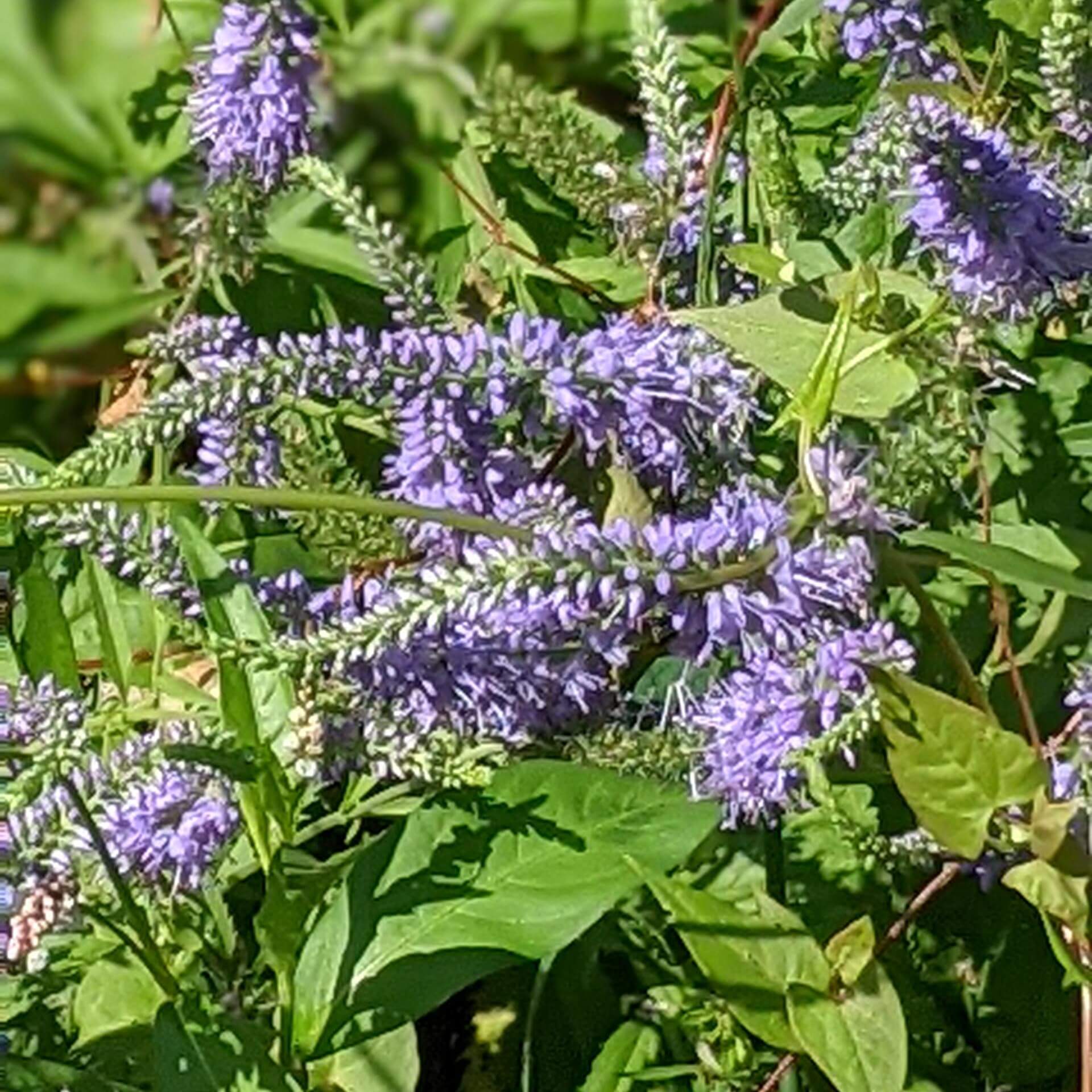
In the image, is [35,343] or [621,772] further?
[35,343]

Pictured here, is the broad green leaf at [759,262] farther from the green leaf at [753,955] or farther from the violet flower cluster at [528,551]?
the green leaf at [753,955]

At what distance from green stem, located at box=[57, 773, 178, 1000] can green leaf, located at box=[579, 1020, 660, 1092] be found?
6.9 inches

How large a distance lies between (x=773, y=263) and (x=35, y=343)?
3.67 feet

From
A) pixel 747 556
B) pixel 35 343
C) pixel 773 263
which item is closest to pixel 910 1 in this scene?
pixel 773 263

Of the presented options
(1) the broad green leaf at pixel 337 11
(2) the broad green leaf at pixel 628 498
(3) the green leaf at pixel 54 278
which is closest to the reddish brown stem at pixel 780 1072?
(2) the broad green leaf at pixel 628 498

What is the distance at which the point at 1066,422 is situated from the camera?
83 cm

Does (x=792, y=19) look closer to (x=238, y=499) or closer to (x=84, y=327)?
(x=238, y=499)

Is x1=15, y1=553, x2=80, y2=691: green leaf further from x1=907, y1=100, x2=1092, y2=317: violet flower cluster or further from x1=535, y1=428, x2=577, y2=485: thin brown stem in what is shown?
x1=907, y1=100, x2=1092, y2=317: violet flower cluster

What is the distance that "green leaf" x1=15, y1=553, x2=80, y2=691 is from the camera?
2.56 ft

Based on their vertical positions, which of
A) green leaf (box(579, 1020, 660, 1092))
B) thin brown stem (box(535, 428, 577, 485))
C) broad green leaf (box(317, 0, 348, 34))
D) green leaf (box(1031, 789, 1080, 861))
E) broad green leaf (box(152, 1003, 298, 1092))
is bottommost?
green leaf (box(579, 1020, 660, 1092))

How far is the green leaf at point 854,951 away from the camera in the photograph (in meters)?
0.67

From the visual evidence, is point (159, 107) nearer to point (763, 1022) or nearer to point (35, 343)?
point (35, 343)

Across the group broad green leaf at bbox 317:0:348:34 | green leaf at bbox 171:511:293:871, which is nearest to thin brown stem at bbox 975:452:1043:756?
green leaf at bbox 171:511:293:871

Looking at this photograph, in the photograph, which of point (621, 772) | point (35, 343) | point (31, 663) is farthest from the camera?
point (35, 343)
